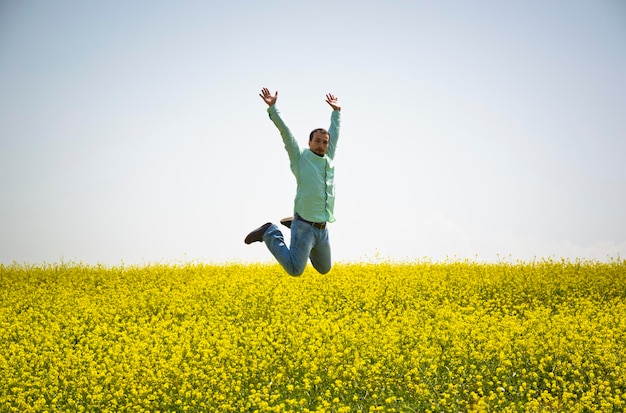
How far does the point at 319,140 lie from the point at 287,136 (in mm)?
347

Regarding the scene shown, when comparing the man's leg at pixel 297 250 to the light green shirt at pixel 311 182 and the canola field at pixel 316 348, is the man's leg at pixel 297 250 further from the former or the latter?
the canola field at pixel 316 348

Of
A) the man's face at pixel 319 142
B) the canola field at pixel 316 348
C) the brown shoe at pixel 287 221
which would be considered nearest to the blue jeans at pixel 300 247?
the brown shoe at pixel 287 221

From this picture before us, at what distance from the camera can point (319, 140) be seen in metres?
6.98

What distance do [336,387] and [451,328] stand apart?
266 centimetres

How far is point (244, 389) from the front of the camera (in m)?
7.91

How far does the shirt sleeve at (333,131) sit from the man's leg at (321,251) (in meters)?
0.93

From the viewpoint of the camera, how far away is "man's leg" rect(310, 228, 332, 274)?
7.25 m

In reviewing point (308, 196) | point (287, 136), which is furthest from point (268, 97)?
point (308, 196)

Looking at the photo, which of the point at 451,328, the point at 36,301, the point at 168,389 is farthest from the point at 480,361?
the point at 36,301

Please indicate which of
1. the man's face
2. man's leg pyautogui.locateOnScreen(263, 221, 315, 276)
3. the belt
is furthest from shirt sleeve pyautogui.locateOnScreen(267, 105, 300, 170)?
man's leg pyautogui.locateOnScreen(263, 221, 315, 276)

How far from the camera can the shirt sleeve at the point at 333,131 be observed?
7.55 metres

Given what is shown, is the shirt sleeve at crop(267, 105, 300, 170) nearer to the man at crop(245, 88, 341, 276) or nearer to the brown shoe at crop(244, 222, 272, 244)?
the man at crop(245, 88, 341, 276)

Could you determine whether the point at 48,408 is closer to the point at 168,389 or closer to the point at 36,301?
the point at 168,389

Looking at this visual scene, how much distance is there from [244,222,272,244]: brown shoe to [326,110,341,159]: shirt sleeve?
1112mm
